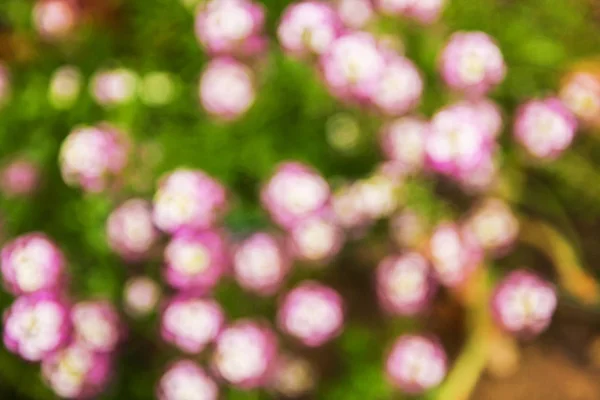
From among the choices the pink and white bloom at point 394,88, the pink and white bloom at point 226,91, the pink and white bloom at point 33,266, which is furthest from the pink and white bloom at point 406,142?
A: the pink and white bloom at point 33,266

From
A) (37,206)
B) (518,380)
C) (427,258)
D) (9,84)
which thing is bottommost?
(518,380)

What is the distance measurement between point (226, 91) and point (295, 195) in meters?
0.15

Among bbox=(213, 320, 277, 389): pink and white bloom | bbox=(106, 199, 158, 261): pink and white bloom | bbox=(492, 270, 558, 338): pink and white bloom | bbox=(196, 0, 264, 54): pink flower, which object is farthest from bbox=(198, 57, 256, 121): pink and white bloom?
bbox=(492, 270, 558, 338): pink and white bloom

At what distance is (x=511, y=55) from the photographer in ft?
3.59

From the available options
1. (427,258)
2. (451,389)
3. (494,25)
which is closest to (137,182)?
(427,258)

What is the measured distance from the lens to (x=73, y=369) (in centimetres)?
75

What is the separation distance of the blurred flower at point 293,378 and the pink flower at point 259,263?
0.18 meters

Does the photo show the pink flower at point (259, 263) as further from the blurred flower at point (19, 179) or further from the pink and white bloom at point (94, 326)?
the blurred flower at point (19, 179)

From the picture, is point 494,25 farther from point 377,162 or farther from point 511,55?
point 377,162

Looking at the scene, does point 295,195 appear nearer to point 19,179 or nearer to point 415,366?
point 415,366

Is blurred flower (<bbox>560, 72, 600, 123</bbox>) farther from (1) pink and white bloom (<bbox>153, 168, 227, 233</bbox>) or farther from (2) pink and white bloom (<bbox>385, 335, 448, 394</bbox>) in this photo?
(1) pink and white bloom (<bbox>153, 168, 227, 233</bbox>)

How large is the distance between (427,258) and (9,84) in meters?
0.60

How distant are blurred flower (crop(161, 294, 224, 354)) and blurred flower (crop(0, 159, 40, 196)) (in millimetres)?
265

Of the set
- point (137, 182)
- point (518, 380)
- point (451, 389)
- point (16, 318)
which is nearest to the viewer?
point (16, 318)
